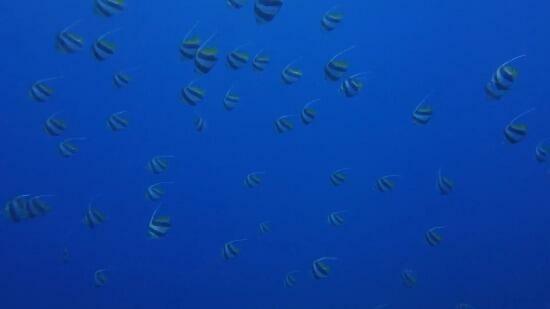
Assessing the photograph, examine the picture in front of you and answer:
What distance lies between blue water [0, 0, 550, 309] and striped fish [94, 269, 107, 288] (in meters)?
0.11

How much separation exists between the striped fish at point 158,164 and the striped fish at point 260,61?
125 cm

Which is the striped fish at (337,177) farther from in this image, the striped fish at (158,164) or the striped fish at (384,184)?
the striped fish at (158,164)

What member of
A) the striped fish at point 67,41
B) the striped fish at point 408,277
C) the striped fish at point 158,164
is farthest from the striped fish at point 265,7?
the striped fish at point 408,277

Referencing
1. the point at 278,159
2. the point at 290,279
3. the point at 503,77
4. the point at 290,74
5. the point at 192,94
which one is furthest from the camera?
the point at 290,279

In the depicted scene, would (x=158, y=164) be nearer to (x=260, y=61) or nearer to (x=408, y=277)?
(x=260, y=61)

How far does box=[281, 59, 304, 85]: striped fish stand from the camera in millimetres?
5094

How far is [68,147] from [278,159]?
201 cm

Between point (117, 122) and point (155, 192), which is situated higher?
point (117, 122)

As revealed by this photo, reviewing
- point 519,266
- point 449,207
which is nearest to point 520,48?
point 449,207

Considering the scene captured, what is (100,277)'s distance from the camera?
5.51 m

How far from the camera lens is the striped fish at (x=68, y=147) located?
4977 millimetres

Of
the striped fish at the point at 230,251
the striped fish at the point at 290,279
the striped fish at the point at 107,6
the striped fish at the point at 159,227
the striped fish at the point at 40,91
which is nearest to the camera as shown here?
the striped fish at the point at 107,6

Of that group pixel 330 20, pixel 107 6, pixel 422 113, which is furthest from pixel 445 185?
pixel 107 6

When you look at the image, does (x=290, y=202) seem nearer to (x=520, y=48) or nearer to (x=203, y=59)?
(x=203, y=59)
